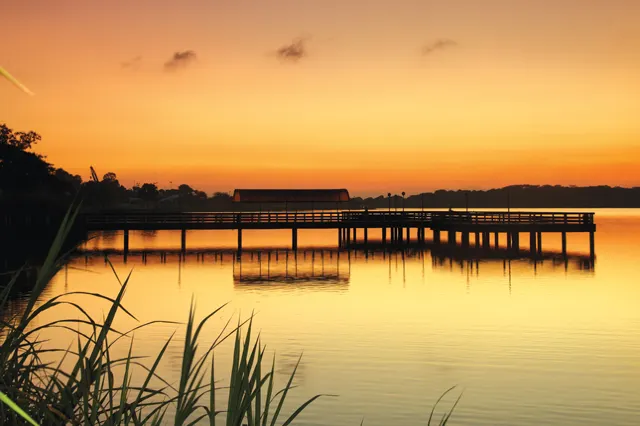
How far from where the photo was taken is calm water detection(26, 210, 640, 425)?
16781 mm

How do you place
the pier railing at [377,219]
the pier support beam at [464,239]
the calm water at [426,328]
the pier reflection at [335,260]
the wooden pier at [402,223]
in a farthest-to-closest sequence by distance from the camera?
1. the pier support beam at [464,239]
2. the pier railing at [377,219]
3. the wooden pier at [402,223]
4. the pier reflection at [335,260]
5. the calm water at [426,328]

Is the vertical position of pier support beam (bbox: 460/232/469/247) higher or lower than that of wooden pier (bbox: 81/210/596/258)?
lower

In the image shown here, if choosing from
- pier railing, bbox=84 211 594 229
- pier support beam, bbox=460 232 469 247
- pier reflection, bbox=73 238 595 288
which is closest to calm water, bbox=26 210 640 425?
pier reflection, bbox=73 238 595 288

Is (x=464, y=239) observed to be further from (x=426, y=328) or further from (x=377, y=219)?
(x=426, y=328)

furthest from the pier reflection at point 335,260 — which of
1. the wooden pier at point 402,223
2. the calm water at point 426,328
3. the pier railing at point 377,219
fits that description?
the pier railing at point 377,219

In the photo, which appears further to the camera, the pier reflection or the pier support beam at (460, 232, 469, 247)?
the pier support beam at (460, 232, 469, 247)

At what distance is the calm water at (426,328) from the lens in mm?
16781

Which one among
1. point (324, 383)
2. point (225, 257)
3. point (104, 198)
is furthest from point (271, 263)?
point (104, 198)

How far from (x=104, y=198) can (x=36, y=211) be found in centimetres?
9278

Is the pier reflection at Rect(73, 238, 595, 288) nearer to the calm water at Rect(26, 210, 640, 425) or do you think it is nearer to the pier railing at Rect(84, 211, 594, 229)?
the calm water at Rect(26, 210, 640, 425)

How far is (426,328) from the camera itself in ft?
91.1

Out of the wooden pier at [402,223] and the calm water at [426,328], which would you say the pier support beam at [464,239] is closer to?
the wooden pier at [402,223]

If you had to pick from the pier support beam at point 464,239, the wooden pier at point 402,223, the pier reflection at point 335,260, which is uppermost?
the wooden pier at point 402,223

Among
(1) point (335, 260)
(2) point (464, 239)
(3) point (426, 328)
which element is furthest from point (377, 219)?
(3) point (426, 328)
